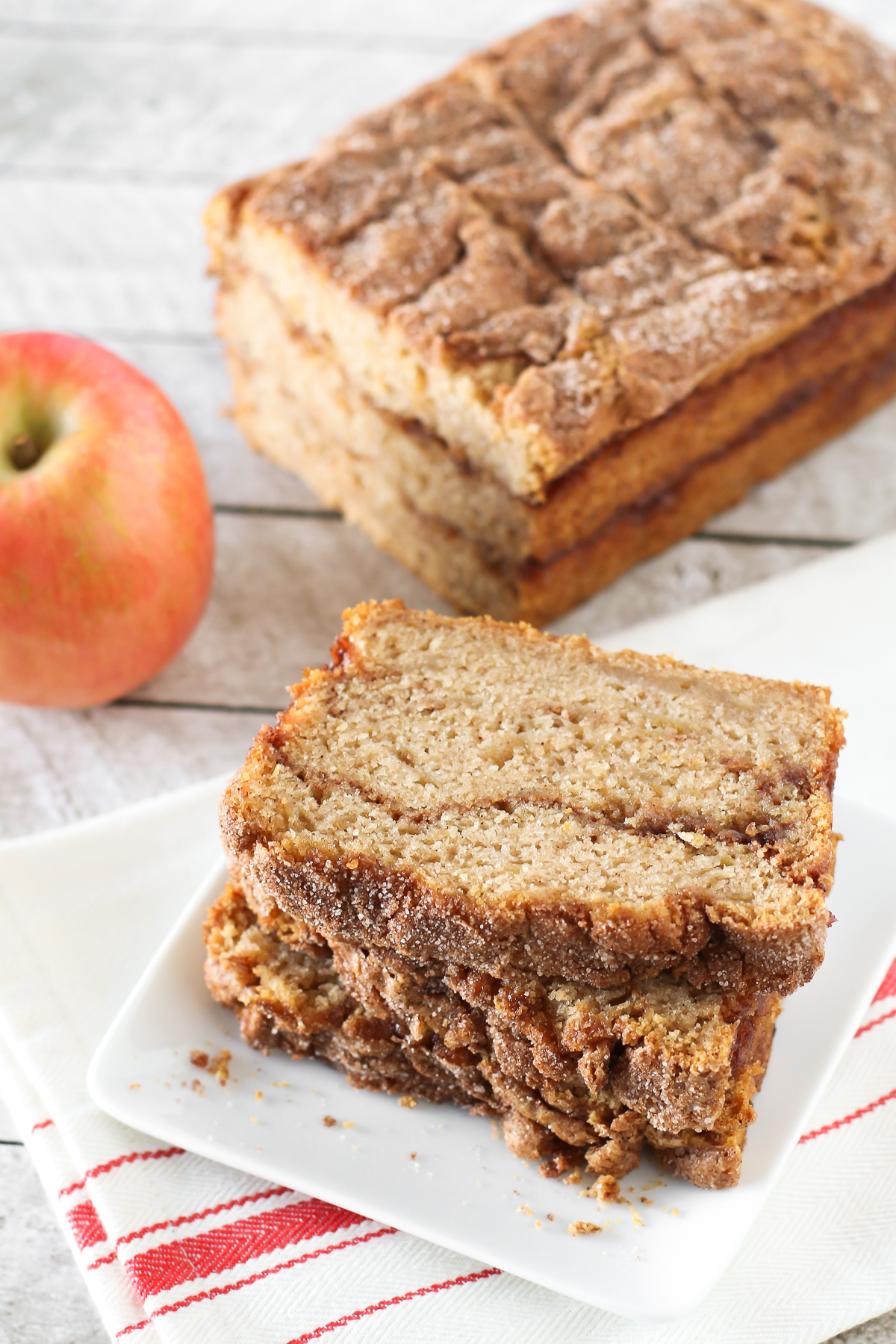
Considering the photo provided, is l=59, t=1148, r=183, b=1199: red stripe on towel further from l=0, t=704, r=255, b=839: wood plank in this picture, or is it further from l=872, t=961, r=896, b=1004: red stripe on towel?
l=872, t=961, r=896, b=1004: red stripe on towel

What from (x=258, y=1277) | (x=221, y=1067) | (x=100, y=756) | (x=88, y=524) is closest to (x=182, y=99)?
(x=88, y=524)

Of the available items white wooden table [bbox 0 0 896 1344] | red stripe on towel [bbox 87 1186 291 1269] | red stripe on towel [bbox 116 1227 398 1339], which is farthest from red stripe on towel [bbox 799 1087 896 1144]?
red stripe on towel [bbox 87 1186 291 1269]

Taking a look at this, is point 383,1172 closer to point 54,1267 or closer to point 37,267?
point 54,1267

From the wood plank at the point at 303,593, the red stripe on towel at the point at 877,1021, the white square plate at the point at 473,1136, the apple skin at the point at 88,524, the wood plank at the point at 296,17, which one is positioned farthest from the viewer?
the wood plank at the point at 296,17

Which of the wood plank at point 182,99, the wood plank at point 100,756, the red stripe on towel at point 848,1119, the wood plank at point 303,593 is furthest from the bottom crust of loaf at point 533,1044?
the wood plank at point 182,99

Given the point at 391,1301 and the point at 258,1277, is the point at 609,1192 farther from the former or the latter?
the point at 258,1277

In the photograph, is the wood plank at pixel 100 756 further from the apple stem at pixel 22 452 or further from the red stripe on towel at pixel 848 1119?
the red stripe on towel at pixel 848 1119
